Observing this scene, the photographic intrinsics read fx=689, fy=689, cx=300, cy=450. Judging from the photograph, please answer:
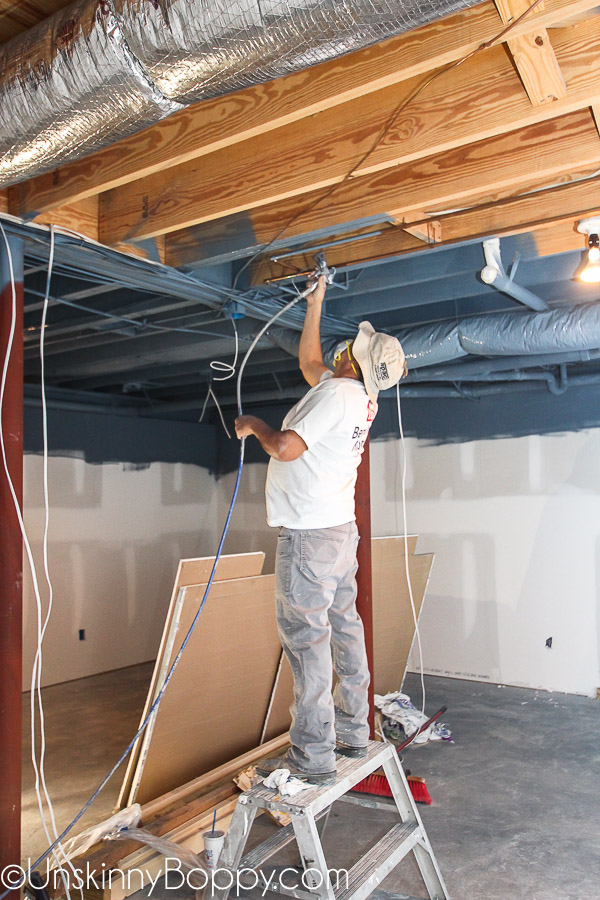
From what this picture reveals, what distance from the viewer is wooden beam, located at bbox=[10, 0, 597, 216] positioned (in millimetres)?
1468

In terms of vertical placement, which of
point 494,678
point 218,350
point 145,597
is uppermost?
point 218,350

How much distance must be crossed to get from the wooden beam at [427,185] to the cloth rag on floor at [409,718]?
112 inches

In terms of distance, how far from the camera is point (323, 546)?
2170mm

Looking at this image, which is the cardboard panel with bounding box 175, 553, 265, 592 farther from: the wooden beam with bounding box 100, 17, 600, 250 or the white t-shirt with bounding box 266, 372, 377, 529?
the wooden beam with bounding box 100, 17, 600, 250

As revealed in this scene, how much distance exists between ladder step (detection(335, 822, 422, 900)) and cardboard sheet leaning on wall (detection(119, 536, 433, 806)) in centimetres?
103

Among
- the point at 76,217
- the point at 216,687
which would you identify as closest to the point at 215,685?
the point at 216,687

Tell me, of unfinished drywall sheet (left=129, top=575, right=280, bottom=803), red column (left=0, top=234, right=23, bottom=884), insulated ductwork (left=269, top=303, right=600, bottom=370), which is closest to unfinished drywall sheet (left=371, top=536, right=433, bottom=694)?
unfinished drywall sheet (left=129, top=575, right=280, bottom=803)

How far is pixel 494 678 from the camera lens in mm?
5234

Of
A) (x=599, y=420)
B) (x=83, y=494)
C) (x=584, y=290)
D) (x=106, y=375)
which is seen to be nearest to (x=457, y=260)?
(x=584, y=290)

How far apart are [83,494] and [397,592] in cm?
273

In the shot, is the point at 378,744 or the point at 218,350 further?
the point at 218,350

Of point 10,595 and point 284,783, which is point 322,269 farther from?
point 284,783

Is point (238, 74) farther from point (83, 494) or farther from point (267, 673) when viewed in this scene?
point (83, 494)

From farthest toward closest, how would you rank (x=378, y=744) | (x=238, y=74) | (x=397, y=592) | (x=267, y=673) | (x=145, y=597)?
(x=145, y=597) < (x=397, y=592) < (x=267, y=673) < (x=378, y=744) < (x=238, y=74)
